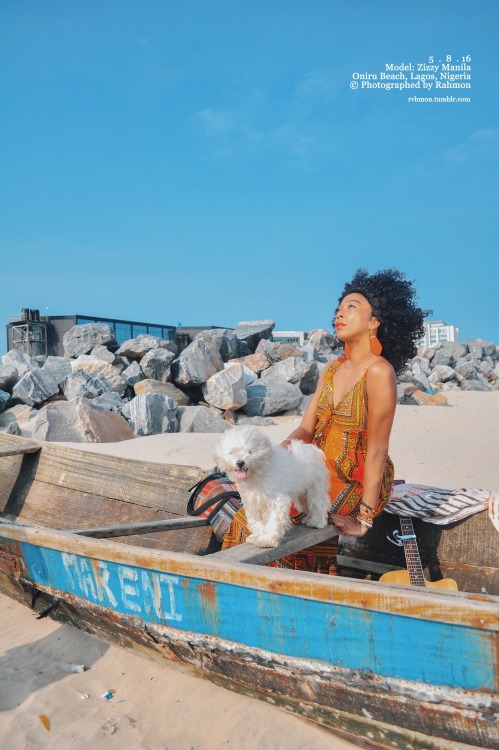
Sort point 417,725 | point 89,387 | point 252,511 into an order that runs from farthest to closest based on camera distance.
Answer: point 89,387, point 252,511, point 417,725

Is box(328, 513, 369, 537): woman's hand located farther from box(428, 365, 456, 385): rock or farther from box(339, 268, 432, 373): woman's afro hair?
box(428, 365, 456, 385): rock

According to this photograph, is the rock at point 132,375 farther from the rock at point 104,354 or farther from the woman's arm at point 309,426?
the woman's arm at point 309,426

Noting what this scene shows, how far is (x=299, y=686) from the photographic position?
2.47 meters

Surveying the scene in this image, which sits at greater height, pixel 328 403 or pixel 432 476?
pixel 328 403

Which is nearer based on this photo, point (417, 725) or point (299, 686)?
point (417, 725)

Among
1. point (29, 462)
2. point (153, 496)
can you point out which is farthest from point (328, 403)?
point (29, 462)

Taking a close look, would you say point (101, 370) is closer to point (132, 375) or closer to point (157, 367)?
point (132, 375)

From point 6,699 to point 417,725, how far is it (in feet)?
6.80

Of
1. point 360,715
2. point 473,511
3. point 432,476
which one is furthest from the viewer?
point 432,476

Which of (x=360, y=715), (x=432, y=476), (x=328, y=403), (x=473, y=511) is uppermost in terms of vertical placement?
(x=328, y=403)

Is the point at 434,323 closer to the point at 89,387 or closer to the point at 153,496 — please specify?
the point at 89,387

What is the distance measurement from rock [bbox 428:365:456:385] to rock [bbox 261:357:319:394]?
11846mm

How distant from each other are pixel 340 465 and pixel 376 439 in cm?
32

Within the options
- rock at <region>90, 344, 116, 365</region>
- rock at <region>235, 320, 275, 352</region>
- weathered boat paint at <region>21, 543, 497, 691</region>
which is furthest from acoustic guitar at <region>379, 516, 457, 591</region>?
rock at <region>235, 320, 275, 352</region>
